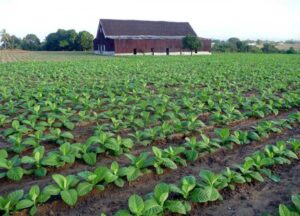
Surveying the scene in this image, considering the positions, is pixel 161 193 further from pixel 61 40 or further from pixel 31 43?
pixel 31 43

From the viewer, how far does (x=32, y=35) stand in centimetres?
9606

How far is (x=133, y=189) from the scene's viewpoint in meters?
3.77

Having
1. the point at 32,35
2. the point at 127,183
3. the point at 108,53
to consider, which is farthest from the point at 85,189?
the point at 32,35

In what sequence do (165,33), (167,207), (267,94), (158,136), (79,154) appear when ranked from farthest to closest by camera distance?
1. (165,33)
2. (267,94)
3. (158,136)
4. (79,154)
5. (167,207)

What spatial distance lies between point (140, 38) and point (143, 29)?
12.1 feet

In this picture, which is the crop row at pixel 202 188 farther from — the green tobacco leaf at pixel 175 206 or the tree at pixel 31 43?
the tree at pixel 31 43

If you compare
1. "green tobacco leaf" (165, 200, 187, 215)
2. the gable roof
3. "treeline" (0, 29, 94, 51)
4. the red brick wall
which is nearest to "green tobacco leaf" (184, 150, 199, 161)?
"green tobacco leaf" (165, 200, 187, 215)

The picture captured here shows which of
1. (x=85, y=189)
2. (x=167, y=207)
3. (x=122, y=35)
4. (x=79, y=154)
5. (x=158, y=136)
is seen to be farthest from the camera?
(x=122, y=35)

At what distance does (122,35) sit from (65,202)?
148ft

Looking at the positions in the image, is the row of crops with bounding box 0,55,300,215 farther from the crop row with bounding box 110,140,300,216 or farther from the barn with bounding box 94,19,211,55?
the barn with bounding box 94,19,211,55

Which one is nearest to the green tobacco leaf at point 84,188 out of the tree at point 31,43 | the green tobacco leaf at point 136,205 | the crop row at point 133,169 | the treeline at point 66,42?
the crop row at point 133,169

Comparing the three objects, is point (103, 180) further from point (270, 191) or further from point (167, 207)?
point (270, 191)

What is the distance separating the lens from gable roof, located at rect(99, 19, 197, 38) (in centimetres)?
4728

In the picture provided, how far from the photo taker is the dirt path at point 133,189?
11.0 feet
